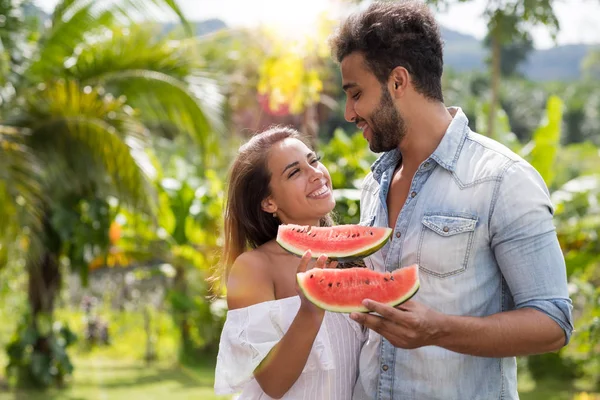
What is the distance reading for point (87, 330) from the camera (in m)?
10.3

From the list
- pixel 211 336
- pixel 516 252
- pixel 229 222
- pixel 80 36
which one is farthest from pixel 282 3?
pixel 516 252

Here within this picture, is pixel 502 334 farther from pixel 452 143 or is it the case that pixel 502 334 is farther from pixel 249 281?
pixel 249 281

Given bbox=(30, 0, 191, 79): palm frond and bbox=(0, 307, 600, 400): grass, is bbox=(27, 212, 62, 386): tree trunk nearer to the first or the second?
bbox=(0, 307, 600, 400): grass

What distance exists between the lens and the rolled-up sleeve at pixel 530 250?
7.11 ft

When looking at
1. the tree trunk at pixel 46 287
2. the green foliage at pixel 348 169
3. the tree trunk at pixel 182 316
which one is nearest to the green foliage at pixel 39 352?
the tree trunk at pixel 46 287

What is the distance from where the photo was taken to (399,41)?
2.44 m

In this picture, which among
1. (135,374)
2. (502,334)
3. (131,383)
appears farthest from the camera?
(135,374)

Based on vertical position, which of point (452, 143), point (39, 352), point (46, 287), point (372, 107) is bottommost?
point (39, 352)

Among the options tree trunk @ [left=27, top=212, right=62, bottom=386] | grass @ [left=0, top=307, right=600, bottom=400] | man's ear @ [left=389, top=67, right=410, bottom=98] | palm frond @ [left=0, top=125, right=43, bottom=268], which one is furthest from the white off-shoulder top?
tree trunk @ [left=27, top=212, right=62, bottom=386]

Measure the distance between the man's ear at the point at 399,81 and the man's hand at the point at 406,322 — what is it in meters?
0.73

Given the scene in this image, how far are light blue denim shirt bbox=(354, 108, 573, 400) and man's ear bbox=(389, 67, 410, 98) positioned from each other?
189 millimetres

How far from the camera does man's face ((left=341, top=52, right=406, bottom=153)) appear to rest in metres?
2.47

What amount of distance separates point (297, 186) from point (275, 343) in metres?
0.54

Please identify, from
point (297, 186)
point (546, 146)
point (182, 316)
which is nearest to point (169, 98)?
point (182, 316)
